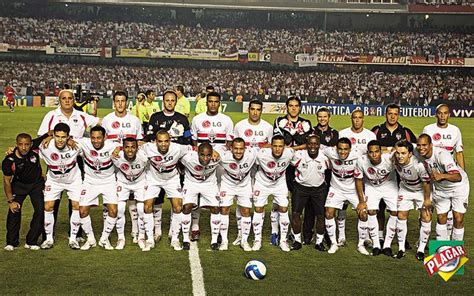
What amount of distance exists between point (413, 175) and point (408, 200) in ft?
1.46

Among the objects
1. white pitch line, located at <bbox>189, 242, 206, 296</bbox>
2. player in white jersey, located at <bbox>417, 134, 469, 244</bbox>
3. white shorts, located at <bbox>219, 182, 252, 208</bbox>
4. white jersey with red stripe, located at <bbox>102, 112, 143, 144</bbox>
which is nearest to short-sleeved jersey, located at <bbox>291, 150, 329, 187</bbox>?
white shorts, located at <bbox>219, 182, 252, 208</bbox>

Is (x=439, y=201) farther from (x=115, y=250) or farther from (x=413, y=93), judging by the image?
(x=413, y=93)

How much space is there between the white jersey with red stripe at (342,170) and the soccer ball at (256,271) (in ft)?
7.49

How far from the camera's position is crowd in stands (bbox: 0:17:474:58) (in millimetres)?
57188

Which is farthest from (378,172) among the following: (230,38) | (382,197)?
(230,38)

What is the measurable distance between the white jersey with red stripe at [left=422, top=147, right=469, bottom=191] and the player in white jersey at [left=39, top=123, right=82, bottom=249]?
4.99 meters

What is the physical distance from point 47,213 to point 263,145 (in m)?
3.33

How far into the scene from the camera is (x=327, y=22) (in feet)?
200

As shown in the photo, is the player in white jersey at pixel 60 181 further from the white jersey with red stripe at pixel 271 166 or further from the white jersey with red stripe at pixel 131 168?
the white jersey with red stripe at pixel 271 166

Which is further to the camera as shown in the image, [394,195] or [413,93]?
[413,93]

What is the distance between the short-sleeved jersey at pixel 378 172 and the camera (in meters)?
9.58

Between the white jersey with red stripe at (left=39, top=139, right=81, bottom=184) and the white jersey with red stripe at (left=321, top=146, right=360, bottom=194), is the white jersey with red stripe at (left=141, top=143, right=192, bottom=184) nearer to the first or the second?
the white jersey with red stripe at (left=39, top=139, right=81, bottom=184)

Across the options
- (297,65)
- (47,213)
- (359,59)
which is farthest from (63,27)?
(47,213)

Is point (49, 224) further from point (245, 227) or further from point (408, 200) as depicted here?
point (408, 200)
